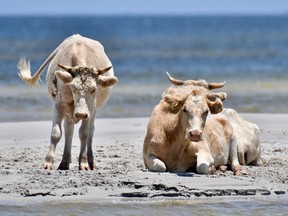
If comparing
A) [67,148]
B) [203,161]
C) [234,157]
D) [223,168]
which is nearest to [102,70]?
[67,148]

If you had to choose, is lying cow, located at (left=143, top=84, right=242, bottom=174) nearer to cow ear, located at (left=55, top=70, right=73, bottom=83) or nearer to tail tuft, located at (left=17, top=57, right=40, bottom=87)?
cow ear, located at (left=55, top=70, right=73, bottom=83)

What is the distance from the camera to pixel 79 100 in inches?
455

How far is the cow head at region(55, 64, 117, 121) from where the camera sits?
11523 mm

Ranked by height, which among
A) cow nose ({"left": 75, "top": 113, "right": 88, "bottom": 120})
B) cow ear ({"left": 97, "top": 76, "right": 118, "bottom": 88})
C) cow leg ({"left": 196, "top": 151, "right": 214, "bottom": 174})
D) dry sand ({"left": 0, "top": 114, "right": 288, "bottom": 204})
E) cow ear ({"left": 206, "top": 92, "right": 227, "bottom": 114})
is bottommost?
dry sand ({"left": 0, "top": 114, "right": 288, "bottom": 204})

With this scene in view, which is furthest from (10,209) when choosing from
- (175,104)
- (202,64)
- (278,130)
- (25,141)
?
(202,64)

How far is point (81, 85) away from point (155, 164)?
128 centimetres

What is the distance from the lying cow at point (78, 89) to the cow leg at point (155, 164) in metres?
0.88

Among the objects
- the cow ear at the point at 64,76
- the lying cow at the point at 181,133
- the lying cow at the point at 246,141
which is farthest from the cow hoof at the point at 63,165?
the lying cow at the point at 246,141

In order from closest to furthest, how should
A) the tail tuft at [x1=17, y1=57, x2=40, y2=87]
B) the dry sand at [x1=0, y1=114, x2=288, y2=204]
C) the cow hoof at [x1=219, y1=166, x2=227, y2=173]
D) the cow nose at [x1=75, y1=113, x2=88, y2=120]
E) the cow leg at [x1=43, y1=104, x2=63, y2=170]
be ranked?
the dry sand at [x1=0, y1=114, x2=288, y2=204] → the cow nose at [x1=75, y1=113, x2=88, y2=120] → the cow leg at [x1=43, y1=104, x2=63, y2=170] → the cow hoof at [x1=219, y1=166, x2=227, y2=173] → the tail tuft at [x1=17, y1=57, x2=40, y2=87]

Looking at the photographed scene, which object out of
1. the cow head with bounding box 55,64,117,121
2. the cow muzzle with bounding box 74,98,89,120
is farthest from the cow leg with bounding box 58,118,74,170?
the cow muzzle with bounding box 74,98,89,120

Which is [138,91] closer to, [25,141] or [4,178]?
[25,141]

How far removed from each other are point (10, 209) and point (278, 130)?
7.75m

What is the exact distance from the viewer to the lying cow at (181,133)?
37.7 feet

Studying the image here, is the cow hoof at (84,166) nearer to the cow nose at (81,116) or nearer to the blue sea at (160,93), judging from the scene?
the cow nose at (81,116)
